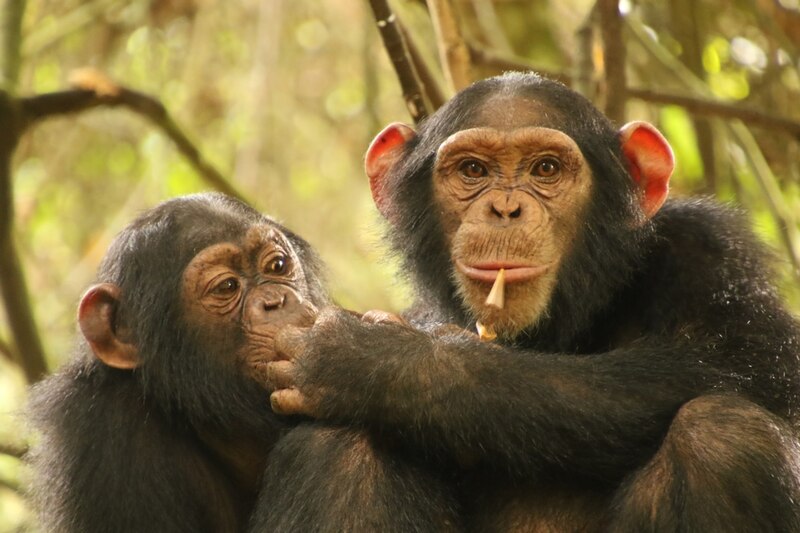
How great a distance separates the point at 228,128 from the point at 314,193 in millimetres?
1197

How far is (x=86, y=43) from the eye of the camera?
37.0 ft

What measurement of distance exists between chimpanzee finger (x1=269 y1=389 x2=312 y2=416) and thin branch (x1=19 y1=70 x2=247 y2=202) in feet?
6.29

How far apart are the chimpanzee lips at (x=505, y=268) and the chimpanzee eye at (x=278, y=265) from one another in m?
0.94

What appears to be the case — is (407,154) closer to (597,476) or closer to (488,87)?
(488,87)

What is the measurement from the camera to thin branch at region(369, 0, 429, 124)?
6.27m

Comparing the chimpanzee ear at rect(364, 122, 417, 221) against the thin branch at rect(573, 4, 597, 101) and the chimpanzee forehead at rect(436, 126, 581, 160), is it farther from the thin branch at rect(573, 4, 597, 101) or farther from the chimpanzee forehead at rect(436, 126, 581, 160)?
the thin branch at rect(573, 4, 597, 101)

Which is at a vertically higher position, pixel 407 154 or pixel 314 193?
pixel 407 154

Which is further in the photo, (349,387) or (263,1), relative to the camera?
(263,1)

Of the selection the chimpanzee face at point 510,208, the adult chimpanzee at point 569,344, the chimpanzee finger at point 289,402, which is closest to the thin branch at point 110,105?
the chimpanzee face at point 510,208

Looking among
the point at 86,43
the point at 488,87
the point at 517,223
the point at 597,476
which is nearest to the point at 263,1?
the point at 86,43

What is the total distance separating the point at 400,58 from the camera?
6.49 meters

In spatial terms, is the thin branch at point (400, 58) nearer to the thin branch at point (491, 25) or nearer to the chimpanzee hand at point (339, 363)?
the chimpanzee hand at point (339, 363)

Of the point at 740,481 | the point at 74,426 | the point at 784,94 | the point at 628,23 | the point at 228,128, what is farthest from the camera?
the point at 228,128

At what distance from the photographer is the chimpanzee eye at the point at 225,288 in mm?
5613
